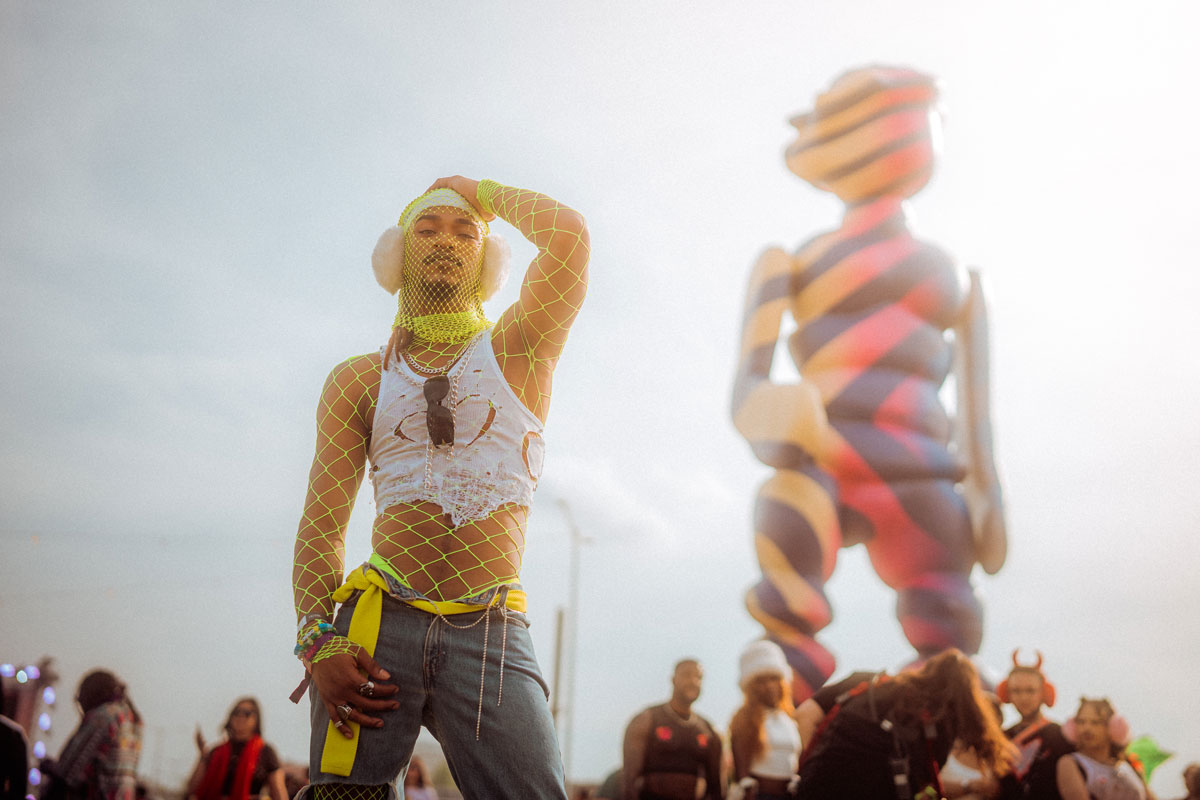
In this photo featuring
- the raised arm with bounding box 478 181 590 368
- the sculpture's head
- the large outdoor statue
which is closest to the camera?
the raised arm with bounding box 478 181 590 368

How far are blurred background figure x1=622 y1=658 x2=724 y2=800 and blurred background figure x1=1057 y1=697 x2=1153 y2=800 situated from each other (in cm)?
162

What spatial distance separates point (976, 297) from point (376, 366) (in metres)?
5.84

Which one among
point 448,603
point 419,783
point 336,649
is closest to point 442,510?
point 448,603

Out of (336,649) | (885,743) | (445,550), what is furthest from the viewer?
(885,743)

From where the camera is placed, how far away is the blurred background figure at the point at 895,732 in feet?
12.5

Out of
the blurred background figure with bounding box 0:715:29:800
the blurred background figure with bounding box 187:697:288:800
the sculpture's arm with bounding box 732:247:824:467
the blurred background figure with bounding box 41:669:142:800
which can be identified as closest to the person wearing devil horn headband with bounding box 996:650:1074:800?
the sculpture's arm with bounding box 732:247:824:467

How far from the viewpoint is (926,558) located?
6.66 m

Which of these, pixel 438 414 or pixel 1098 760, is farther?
pixel 1098 760

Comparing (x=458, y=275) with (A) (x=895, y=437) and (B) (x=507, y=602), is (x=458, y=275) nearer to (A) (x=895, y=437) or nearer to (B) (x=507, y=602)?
(B) (x=507, y=602)

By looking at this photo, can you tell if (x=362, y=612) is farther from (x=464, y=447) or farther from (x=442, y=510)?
(x=464, y=447)

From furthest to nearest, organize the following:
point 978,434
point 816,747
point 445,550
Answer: point 978,434
point 816,747
point 445,550

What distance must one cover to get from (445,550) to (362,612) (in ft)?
0.59

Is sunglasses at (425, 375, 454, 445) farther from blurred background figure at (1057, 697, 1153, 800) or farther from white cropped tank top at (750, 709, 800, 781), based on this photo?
blurred background figure at (1057, 697, 1153, 800)

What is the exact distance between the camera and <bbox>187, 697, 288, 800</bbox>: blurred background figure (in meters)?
5.49
